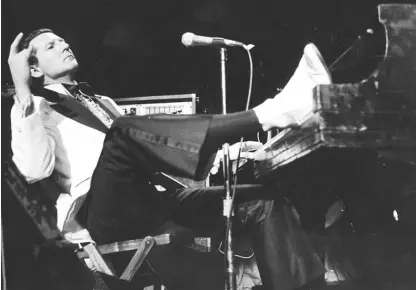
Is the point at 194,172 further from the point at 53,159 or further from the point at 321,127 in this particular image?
the point at 53,159

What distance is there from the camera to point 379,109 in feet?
3.39

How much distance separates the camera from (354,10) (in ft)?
5.38

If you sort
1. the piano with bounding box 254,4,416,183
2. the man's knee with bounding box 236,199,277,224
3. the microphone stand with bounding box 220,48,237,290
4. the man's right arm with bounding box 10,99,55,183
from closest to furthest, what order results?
the piano with bounding box 254,4,416,183, the microphone stand with bounding box 220,48,237,290, the man's knee with bounding box 236,199,277,224, the man's right arm with bounding box 10,99,55,183

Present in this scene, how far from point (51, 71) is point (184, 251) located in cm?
85

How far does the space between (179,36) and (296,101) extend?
3.01ft

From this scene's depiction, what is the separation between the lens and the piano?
1.00 metres

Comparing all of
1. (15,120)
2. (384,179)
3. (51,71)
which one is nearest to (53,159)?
(15,120)

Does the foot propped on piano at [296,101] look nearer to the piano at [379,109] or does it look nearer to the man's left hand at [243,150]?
the piano at [379,109]

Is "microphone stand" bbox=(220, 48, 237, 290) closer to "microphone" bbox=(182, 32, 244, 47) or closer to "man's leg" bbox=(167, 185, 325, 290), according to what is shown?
"man's leg" bbox=(167, 185, 325, 290)

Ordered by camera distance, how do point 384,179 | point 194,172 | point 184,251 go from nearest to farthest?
→ point 194,172
point 384,179
point 184,251

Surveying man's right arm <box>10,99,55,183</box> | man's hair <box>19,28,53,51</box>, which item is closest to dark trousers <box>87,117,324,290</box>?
man's right arm <box>10,99,55,183</box>

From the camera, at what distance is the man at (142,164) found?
1.16 metres

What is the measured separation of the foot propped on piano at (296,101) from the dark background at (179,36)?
1.82 feet

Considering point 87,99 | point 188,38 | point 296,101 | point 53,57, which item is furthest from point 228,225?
point 53,57
